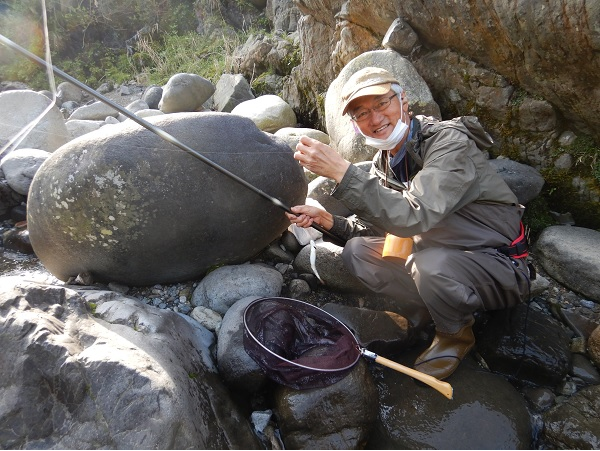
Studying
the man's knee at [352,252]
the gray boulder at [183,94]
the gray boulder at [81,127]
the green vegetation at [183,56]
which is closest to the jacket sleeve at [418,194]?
the man's knee at [352,252]

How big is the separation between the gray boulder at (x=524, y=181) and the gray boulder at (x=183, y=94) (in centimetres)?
730

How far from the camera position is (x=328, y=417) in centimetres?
271

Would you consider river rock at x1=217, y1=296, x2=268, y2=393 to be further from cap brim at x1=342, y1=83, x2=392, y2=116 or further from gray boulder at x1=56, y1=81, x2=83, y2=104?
gray boulder at x1=56, y1=81, x2=83, y2=104

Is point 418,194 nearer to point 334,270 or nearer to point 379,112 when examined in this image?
point 379,112

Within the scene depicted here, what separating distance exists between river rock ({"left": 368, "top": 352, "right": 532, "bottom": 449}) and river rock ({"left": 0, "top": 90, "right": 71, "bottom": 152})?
644cm

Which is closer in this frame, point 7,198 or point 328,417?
point 328,417

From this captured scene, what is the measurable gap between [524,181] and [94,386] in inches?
172

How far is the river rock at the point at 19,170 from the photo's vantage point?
561 centimetres

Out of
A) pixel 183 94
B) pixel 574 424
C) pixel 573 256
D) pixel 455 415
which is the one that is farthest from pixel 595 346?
pixel 183 94

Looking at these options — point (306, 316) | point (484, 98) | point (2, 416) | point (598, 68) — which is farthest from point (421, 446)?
point (484, 98)

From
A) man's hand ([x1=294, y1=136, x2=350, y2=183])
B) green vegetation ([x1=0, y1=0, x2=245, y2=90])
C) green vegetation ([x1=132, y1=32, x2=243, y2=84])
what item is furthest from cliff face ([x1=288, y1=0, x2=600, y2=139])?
green vegetation ([x1=0, y1=0, x2=245, y2=90])

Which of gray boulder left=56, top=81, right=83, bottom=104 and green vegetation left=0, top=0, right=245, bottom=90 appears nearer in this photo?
gray boulder left=56, top=81, right=83, bottom=104

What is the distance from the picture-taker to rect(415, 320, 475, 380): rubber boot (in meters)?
3.10

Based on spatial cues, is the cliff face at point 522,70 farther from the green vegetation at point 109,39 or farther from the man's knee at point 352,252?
the green vegetation at point 109,39
